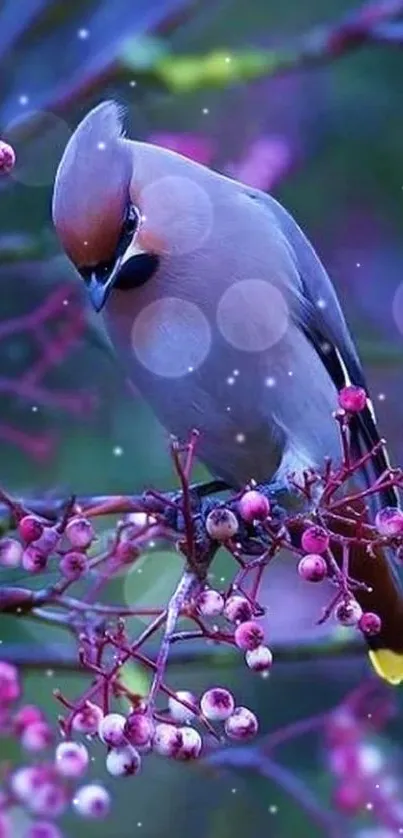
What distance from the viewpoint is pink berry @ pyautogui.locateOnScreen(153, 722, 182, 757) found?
2.20 feet

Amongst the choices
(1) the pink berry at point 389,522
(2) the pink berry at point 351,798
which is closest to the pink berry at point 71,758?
(1) the pink berry at point 389,522

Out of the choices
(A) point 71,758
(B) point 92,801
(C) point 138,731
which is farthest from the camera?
(B) point 92,801

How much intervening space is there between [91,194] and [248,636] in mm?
244

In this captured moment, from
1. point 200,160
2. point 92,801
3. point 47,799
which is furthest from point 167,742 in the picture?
point 200,160

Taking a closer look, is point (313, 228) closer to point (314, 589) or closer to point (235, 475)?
point (314, 589)

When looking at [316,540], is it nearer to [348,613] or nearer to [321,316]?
[348,613]

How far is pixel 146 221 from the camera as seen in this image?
3.04 feet

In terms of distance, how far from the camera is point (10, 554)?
0.72 m

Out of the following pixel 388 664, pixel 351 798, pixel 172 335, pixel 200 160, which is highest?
pixel 172 335

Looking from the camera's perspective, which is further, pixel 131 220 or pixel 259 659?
pixel 131 220

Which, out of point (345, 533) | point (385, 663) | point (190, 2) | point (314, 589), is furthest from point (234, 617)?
point (314, 589)

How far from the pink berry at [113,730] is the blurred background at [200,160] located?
290mm

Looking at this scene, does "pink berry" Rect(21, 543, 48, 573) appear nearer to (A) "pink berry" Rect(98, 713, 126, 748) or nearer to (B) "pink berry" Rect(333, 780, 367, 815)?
(A) "pink berry" Rect(98, 713, 126, 748)

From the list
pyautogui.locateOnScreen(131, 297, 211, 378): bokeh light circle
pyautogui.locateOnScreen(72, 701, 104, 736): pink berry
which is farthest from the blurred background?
pyautogui.locateOnScreen(72, 701, 104, 736): pink berry
